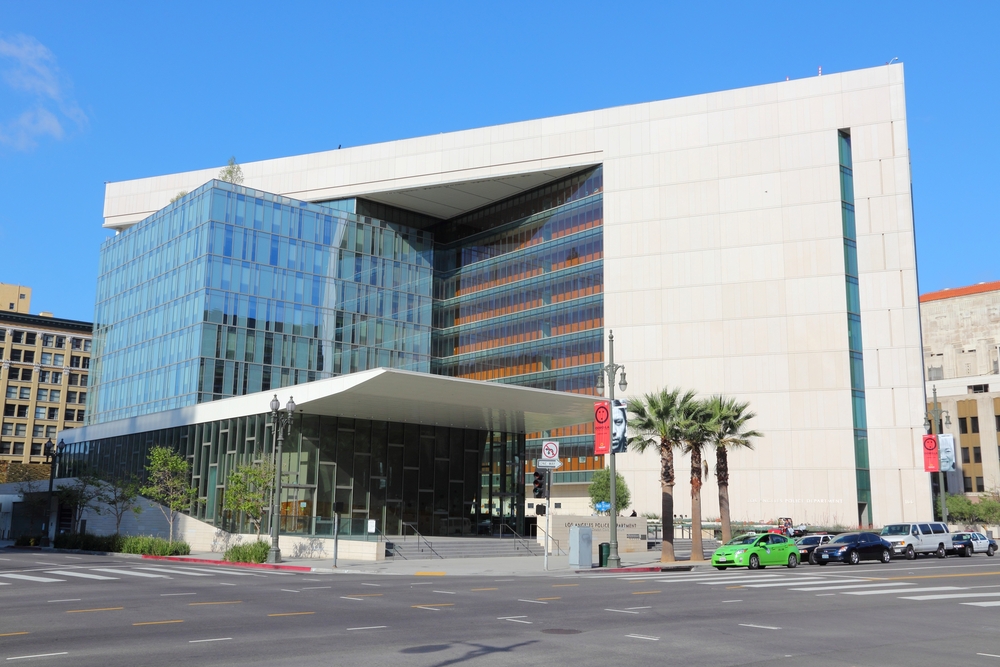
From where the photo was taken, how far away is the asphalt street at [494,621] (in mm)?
13516

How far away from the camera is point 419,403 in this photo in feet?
149

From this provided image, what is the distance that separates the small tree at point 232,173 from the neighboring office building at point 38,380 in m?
55.5

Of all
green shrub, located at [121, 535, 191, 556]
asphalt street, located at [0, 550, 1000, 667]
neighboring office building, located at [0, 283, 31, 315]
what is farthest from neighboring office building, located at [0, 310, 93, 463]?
asphalt street, located at [0, 550, 1000, 667]

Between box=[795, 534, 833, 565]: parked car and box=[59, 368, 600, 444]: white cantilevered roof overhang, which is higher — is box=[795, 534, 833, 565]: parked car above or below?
below

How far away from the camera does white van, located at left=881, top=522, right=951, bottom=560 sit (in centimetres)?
4325

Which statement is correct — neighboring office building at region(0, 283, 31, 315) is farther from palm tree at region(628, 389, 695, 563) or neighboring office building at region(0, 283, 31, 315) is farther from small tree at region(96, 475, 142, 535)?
palm tree at region(628, 389, 695, 563)

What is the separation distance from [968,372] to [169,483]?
11162 cm

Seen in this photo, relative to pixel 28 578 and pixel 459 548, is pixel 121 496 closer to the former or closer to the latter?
pixel 459 548

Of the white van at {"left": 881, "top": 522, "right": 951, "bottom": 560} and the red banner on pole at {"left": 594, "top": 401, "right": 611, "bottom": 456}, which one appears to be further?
the white van at {"left": 881, "top": 522, "right": 951, "bottom": 560}

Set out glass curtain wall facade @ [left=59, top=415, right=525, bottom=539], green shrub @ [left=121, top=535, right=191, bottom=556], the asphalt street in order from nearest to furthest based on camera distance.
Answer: the asphalt street → green shrub @ [left=121, top=535, right=191, bottom=556] → glass curtain wall facade @ [left=59, top=415, right=525, bottom=539]

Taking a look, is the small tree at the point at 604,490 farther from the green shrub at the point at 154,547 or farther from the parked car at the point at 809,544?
the green shrub at the point at 154,547

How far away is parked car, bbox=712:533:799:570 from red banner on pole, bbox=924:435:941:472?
976 inches

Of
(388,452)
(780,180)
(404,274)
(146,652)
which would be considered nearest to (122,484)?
(388,452)

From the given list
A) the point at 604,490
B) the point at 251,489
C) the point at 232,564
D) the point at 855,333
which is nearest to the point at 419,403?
the point at 251,489
